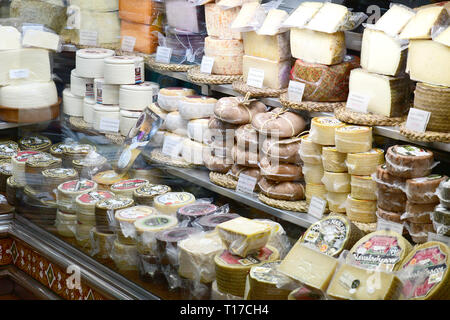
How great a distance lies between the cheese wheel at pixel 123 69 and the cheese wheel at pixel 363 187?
5.39ft

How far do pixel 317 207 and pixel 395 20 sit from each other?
2.88 feet

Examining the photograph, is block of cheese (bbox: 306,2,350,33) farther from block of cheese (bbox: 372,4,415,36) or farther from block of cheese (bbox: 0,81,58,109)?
block of cheese (bbox: 0,81,58,109)

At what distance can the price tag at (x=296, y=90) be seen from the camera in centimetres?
320

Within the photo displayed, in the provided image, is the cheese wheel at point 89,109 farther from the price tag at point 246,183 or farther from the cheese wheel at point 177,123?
the price tag at point 246,183

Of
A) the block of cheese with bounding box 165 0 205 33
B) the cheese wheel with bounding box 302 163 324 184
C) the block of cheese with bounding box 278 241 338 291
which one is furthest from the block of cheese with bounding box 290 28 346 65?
the block of cheese with bounding box 278 241 338 291

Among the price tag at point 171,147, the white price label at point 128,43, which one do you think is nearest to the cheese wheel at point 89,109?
the white price label at point 128,43

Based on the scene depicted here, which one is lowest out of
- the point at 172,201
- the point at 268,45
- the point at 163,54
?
the point at 172,201

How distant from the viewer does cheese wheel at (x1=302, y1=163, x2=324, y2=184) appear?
3.16m

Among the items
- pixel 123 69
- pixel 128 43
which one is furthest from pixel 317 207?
pixel 128 43

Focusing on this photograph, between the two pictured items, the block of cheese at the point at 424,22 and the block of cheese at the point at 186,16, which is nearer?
the block of cheese at the point at 424,22

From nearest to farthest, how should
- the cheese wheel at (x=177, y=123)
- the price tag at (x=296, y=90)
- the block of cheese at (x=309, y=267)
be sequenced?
1. the block of cheese at (x=309, y=267)
2. the price tag at (x=296, y=90)
3. the cheese wheel at (x=177, y=123)

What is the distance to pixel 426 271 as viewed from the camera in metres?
2.19

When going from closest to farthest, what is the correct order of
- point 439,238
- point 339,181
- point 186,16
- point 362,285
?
point 362,285 → point 439,238 → point 339,181 → point 186,16

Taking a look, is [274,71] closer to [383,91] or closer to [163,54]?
[383,91]
